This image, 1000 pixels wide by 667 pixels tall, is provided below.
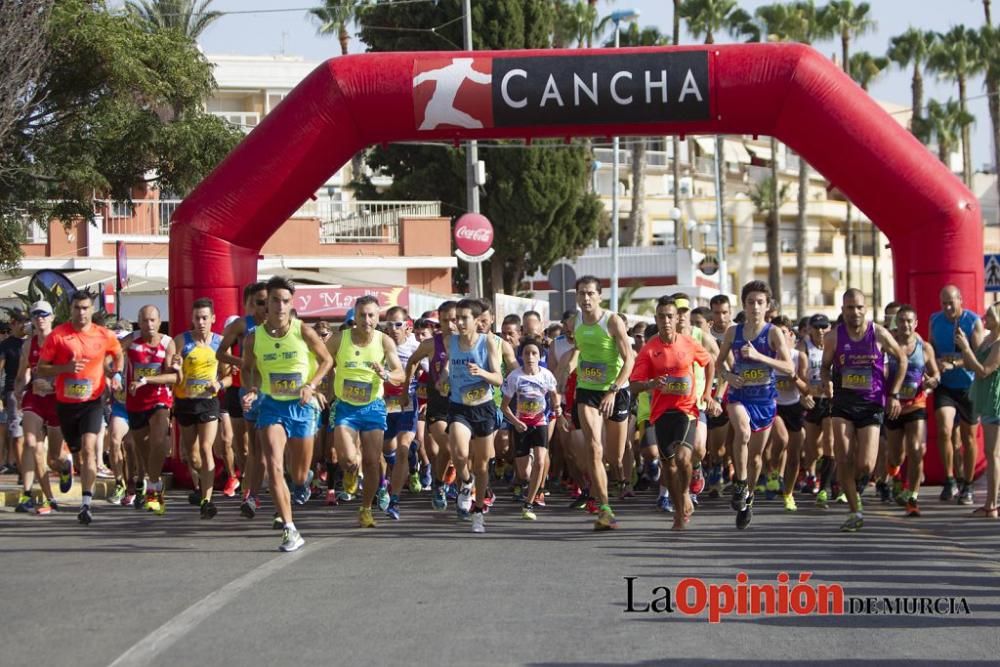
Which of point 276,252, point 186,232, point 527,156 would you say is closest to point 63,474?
point 186,232

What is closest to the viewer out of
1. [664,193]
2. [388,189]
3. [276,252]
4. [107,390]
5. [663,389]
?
[663,389]

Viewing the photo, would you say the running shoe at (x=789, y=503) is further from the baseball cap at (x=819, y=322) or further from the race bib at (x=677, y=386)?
the baseball cap at (x=819, y=322)

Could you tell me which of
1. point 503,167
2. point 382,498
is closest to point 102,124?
point 382,498

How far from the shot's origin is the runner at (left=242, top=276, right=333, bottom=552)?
36.7 ft

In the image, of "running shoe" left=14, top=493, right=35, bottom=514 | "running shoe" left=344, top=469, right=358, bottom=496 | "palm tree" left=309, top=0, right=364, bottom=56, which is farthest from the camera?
"palm tree" left=309, top=0, right=364, bottom=56

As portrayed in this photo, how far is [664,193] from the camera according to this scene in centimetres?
7894

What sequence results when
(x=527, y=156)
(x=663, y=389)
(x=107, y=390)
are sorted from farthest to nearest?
(x=527, y=156), (x=107, y=390), (x=663, y=389)

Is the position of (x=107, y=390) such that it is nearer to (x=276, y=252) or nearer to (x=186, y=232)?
(x=186, y=232)

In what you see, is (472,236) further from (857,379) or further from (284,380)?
(284,380)

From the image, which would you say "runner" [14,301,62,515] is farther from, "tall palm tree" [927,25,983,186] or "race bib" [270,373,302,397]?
"tall palm tree" [927,25,983,186]

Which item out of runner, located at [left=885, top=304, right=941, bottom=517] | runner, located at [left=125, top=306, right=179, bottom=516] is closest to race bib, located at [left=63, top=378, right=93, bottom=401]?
runner, located at [left=125, top=306, right=179, bottom=516]

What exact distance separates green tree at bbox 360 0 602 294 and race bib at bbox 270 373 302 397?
30470mm

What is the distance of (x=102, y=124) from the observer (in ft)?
73.2

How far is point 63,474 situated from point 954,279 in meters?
9.19
